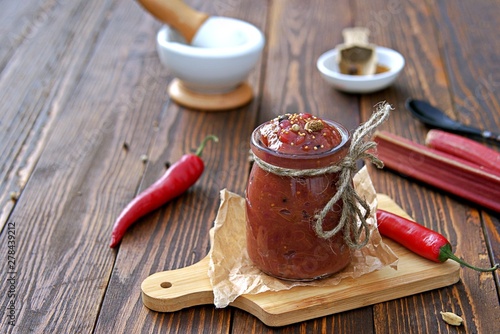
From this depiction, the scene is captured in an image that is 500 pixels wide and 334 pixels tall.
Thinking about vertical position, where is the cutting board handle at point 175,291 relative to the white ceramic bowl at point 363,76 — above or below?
above

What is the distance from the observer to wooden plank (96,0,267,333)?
1287mm

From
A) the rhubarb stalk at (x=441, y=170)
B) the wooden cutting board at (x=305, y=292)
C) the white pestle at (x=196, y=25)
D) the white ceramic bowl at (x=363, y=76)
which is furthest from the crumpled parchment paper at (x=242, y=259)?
the white pestle at (x=196, y=25)

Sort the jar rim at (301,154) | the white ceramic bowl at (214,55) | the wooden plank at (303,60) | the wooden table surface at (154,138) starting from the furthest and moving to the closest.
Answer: the wooden plank at (303,60) → the white ceramic bowl at (214,55) → the wooden table surface at (154,138) → the jar rim at (301,154)

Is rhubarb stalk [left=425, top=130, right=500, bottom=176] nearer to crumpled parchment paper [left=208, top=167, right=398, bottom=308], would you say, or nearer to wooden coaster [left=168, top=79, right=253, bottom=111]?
crumpled parchment paper [left=208, top=167, right=398, bottom=308]

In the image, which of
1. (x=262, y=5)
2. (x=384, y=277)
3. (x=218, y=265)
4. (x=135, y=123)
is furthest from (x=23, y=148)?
(x=262, y=5)

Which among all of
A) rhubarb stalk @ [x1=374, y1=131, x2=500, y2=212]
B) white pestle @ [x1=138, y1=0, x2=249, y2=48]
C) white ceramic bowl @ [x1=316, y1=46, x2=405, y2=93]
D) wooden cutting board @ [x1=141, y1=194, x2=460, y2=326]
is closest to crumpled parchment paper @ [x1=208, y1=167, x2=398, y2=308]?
wooden cutting board @ [x1=141, y1=194, x2=460, y2=326]

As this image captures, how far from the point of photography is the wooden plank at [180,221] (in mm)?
1287

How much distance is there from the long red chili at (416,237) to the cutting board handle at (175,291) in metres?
0.40

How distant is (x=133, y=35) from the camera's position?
2.60m

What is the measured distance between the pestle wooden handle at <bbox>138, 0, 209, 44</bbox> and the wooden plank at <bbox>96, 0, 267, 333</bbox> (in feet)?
0.77

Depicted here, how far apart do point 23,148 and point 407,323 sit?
1172 mm

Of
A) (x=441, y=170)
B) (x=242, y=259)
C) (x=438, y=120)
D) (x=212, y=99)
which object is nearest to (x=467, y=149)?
(x=441, y=170)

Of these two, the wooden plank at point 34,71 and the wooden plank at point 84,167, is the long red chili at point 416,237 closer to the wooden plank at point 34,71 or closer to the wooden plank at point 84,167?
the wooden plank at point 84,167

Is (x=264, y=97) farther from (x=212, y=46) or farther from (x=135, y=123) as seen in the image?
(x=135, y=123)
